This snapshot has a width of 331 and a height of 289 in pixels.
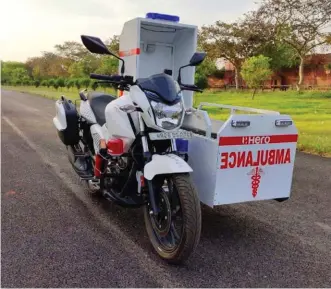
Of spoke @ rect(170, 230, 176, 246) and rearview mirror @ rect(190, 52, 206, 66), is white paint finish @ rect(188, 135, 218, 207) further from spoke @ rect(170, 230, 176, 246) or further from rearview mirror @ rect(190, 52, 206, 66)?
rearview mirror @ rect(190, 52, 206, 66)

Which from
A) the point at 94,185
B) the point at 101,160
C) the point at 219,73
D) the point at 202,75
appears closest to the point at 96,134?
the point at 101,160

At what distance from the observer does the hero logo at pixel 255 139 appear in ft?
11.1

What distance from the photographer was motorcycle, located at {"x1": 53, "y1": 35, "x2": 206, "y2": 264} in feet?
10.00

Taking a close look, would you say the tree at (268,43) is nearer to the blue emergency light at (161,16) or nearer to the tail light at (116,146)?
the blue emergency light at (161,16)

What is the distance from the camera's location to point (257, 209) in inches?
176

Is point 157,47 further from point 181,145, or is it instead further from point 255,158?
point 255,158

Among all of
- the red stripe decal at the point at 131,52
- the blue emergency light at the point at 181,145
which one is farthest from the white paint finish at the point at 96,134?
the red stripe decal at the point at 131,52

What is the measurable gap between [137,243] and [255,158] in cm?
128

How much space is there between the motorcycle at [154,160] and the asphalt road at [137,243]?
0.83 ft

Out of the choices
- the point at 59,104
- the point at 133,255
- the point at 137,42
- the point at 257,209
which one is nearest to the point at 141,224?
the point at 133,255

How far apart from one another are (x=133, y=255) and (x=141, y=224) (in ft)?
2.36

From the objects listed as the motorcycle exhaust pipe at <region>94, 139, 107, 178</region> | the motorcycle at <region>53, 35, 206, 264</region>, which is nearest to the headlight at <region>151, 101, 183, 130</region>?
the motorcycle at <region>53, 35, 206, 264</region>

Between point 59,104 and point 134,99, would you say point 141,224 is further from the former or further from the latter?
point 59,104

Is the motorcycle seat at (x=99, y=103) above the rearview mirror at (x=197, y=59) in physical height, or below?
below
